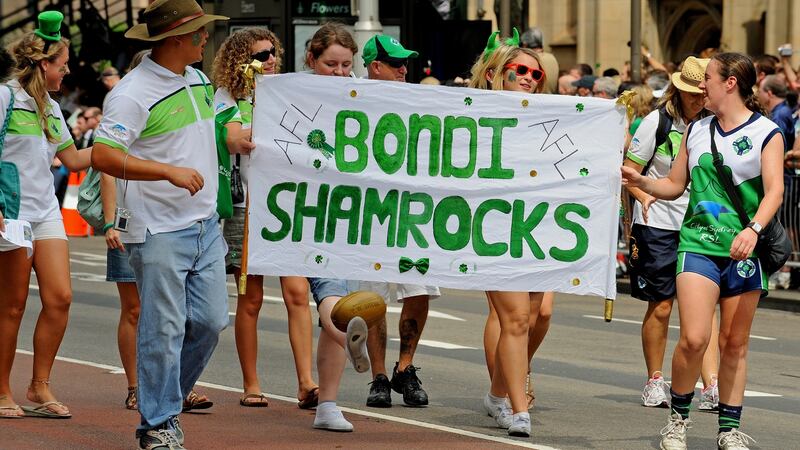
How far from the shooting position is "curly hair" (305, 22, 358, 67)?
28.5ft

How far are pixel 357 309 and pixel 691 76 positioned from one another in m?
2.61

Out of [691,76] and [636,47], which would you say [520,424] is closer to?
[691,76]

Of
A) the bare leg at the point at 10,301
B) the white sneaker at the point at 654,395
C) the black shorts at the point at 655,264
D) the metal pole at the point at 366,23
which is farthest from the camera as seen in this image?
the metal pole at the point at 366,23

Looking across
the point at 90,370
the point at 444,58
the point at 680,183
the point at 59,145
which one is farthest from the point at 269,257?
the point at 444,58

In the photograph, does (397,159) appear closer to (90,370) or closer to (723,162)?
(723,162)

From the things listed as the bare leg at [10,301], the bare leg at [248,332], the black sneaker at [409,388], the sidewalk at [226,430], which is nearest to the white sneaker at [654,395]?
the black sneaker at [409,388]

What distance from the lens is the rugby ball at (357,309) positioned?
7.80 metres

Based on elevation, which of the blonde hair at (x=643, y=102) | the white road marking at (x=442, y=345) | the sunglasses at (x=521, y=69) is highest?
the sunglasses at (x=521, y=69)

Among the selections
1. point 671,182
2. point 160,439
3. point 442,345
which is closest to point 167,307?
point 160,439

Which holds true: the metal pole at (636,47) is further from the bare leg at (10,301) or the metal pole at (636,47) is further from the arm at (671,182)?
the bare leg at (10,301)

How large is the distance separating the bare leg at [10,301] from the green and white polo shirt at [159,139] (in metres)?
1.23

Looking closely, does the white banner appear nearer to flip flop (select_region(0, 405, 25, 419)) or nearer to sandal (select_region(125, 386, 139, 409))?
sandal (select_region(125, 386, 139, 409))

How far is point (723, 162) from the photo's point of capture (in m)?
7.73

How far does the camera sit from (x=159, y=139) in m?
7.18
